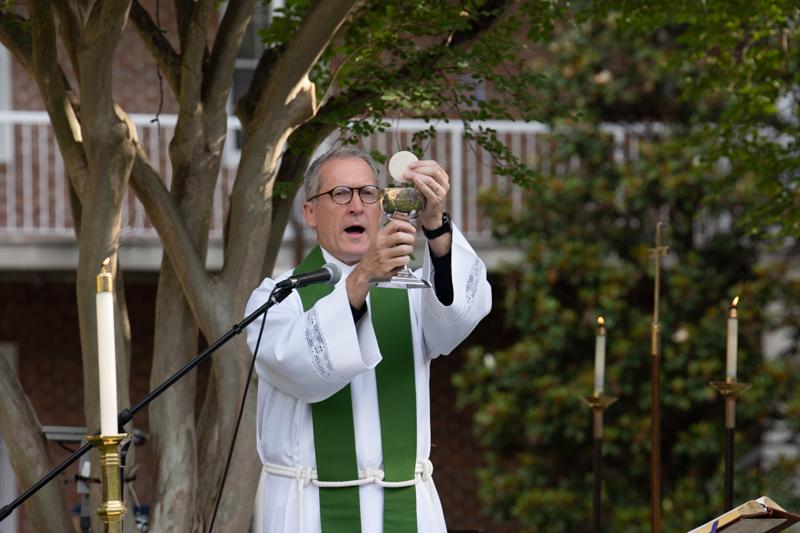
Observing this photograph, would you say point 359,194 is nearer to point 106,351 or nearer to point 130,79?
point 106,351

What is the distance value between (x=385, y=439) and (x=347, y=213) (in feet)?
2.08

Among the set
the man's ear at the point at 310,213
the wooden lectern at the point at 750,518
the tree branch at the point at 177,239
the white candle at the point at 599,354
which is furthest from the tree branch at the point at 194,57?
the wooden lectern at the point at 750,518

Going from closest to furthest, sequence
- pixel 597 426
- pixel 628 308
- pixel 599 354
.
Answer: pixel 599 354, pixel 597 426, pixel 628 308

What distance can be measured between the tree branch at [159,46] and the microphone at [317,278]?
2.97 metres

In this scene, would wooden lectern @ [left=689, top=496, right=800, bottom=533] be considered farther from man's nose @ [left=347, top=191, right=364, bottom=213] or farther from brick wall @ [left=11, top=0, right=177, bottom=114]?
brick wall @ [left=11, top=0, right=177, bottom=114]

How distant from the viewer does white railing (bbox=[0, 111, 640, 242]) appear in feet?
39.8

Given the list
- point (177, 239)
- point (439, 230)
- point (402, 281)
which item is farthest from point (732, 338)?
point (402, 281)

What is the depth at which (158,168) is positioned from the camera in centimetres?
1229

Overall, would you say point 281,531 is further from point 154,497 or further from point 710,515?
point 710,515

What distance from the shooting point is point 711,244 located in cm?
1170

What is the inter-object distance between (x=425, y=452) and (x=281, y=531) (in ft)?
1.52

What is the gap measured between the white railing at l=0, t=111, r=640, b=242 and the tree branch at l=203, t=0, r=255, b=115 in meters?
5.49

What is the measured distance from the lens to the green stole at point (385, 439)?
13.1 feet

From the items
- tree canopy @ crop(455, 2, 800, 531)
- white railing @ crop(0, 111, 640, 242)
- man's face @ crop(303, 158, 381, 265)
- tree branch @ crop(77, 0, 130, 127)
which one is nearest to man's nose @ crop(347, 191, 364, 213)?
man's face @ crop(303, 158, 381, 265)
